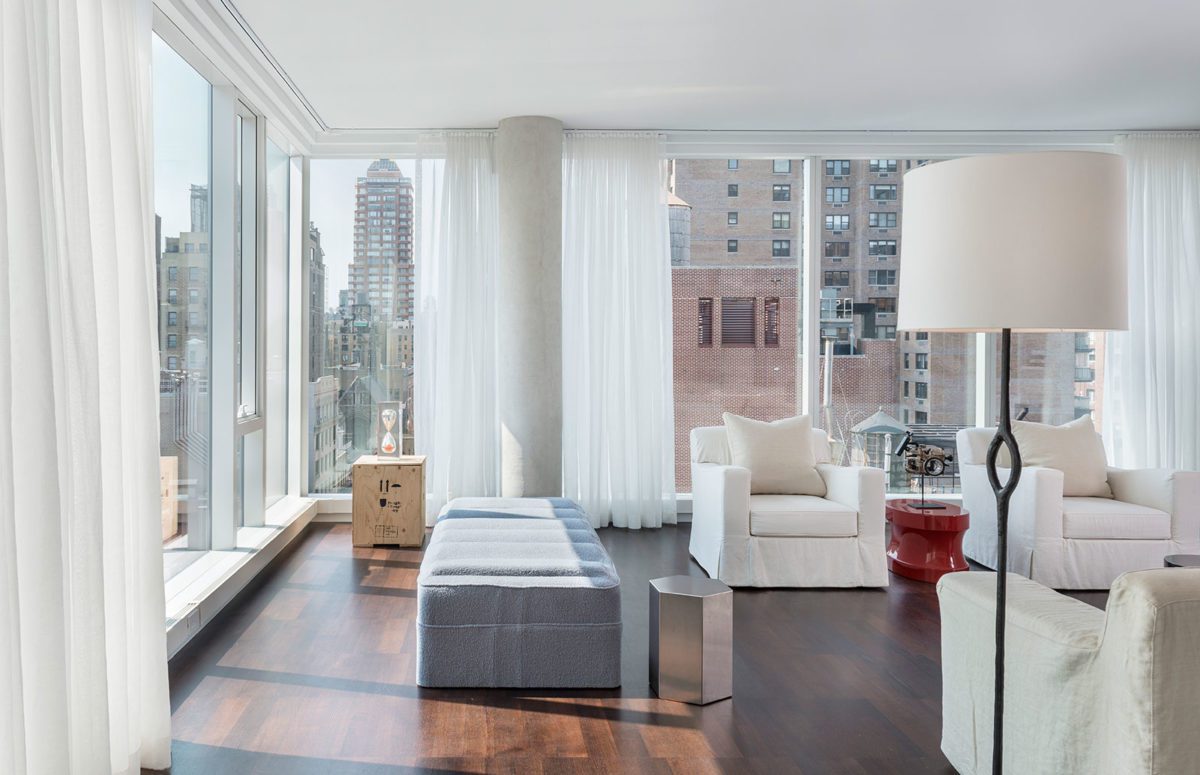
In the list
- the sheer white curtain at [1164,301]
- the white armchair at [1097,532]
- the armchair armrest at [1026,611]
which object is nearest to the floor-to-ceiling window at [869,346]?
the sheer white curtain at [1164,301]

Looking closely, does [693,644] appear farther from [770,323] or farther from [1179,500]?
[770,323]

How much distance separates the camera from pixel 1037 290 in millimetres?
1972

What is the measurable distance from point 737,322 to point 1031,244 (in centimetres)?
449

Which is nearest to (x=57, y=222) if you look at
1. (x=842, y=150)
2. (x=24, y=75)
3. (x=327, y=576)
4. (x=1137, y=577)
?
(x=24, y=75)

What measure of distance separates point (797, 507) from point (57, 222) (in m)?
3.69

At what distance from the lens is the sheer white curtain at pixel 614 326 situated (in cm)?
614

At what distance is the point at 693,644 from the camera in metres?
3.16

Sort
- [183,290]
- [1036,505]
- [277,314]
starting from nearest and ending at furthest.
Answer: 1. [183,290]
2. [1036,505]
3. [277,314]

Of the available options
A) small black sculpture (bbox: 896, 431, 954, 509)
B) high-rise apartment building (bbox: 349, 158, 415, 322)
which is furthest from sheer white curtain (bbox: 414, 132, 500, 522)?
small black sculpture (bbox: 896, 431, 954, 509)

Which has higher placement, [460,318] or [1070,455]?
[460,318]

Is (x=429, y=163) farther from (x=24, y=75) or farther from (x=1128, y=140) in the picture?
(x=1128, y=140)

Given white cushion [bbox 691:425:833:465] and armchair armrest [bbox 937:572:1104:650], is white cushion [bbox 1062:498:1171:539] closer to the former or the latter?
white cushion [bbox 691:425:833:465]

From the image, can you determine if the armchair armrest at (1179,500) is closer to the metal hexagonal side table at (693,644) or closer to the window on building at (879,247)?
the window on building at (879,247)

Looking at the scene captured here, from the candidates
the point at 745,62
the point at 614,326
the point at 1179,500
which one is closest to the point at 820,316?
the point at 614,326
